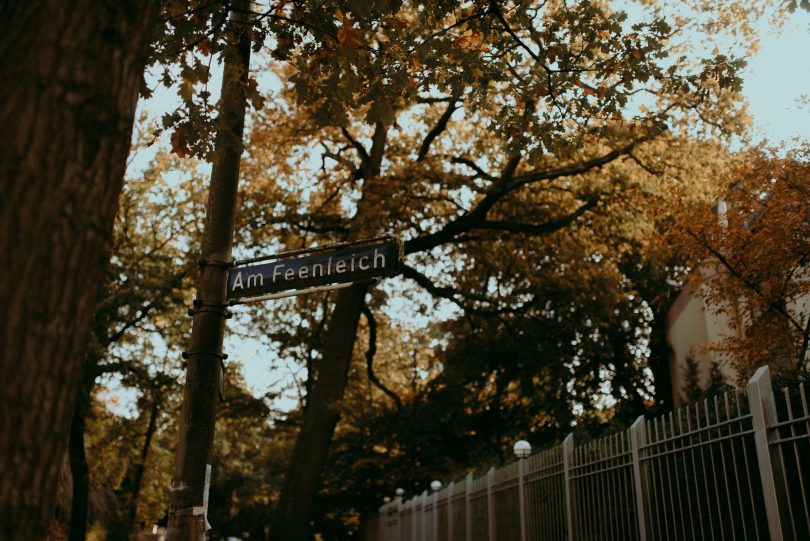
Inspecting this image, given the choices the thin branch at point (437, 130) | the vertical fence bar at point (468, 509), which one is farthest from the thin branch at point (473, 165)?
the vertical fence bar at point (468, 509)

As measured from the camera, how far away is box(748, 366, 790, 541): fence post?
4949 mm

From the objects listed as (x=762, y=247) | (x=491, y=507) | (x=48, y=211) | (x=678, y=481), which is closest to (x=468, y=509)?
(x=491, y=507)

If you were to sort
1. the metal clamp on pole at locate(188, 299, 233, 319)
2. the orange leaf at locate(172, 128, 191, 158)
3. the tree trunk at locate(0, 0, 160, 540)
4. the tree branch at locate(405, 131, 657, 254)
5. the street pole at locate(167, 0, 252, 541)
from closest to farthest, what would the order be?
the tree trunk at locate(0, 0, 160, 540), the street pole at locate(167, 0, 252, 541), the metal clamp on pole at locate(188, 299, 233, 319), the orange leaf at locate(172, 128, 191, 158), the tree branch at locate(405, 131, 657, 254)

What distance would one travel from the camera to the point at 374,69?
25.0ft

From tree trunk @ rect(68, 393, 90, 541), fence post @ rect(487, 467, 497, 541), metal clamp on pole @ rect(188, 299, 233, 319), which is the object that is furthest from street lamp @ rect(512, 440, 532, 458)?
tree trunk @ rect(68, 393, 90, 541)

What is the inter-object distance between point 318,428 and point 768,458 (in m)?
14.0

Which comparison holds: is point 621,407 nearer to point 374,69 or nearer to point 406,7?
point 406,7

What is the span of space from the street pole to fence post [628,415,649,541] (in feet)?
12.0

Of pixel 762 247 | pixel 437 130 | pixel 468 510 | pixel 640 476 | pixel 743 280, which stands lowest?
pixel 640 476

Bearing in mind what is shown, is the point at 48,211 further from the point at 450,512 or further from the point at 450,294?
the point at 450,294

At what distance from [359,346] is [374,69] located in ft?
78.3

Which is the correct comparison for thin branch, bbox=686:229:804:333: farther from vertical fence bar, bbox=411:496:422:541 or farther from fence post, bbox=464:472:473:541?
vertical fence bar, bbox=411:496:422:541

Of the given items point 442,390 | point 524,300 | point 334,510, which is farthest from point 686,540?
point 334,510

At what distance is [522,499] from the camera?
1012cm
